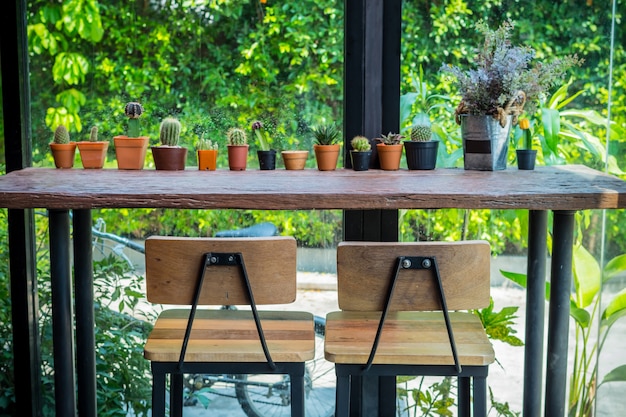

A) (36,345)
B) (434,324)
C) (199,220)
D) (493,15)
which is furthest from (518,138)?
(36,345)

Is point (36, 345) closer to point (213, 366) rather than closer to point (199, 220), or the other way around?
point (199, 220)

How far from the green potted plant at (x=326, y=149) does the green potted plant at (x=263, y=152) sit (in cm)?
17

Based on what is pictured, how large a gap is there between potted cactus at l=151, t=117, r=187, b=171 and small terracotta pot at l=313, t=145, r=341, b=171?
1.54 feet

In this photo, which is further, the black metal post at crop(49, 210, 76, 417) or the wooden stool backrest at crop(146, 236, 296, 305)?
the black metal post at crop(49, 210, 76, 417)

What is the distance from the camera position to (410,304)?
7.50 feet

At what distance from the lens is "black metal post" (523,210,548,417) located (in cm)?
273

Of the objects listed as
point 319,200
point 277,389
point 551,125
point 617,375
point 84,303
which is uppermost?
point 551,125

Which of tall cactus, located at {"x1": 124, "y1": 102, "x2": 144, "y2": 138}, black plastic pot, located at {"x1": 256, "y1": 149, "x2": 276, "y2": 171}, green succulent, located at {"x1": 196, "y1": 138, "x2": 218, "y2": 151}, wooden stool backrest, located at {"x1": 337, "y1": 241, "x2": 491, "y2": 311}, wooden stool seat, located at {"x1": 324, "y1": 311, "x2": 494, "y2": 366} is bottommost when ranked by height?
wooden stool seat, located at {"x1": 324, "y1": 311, "x2": 494, "y2": 366}

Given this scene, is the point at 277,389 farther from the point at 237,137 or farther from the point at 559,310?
the point at 559,310

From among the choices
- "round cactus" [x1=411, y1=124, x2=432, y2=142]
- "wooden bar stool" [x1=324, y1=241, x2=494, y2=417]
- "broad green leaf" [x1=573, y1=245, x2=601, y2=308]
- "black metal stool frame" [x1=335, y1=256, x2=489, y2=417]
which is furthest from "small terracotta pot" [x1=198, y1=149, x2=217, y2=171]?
"broad green leaf" [x1=573, y1=245, x2=601, y2=308]

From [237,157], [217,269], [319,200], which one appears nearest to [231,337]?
[217,269]

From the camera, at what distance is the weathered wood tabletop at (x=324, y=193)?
7.84 feet

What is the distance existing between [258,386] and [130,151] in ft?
3.29

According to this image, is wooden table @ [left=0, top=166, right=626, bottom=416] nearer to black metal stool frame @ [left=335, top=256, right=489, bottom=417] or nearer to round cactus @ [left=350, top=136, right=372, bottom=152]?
round cactus @ [left=350, top=136, right=372, bottom=152]
